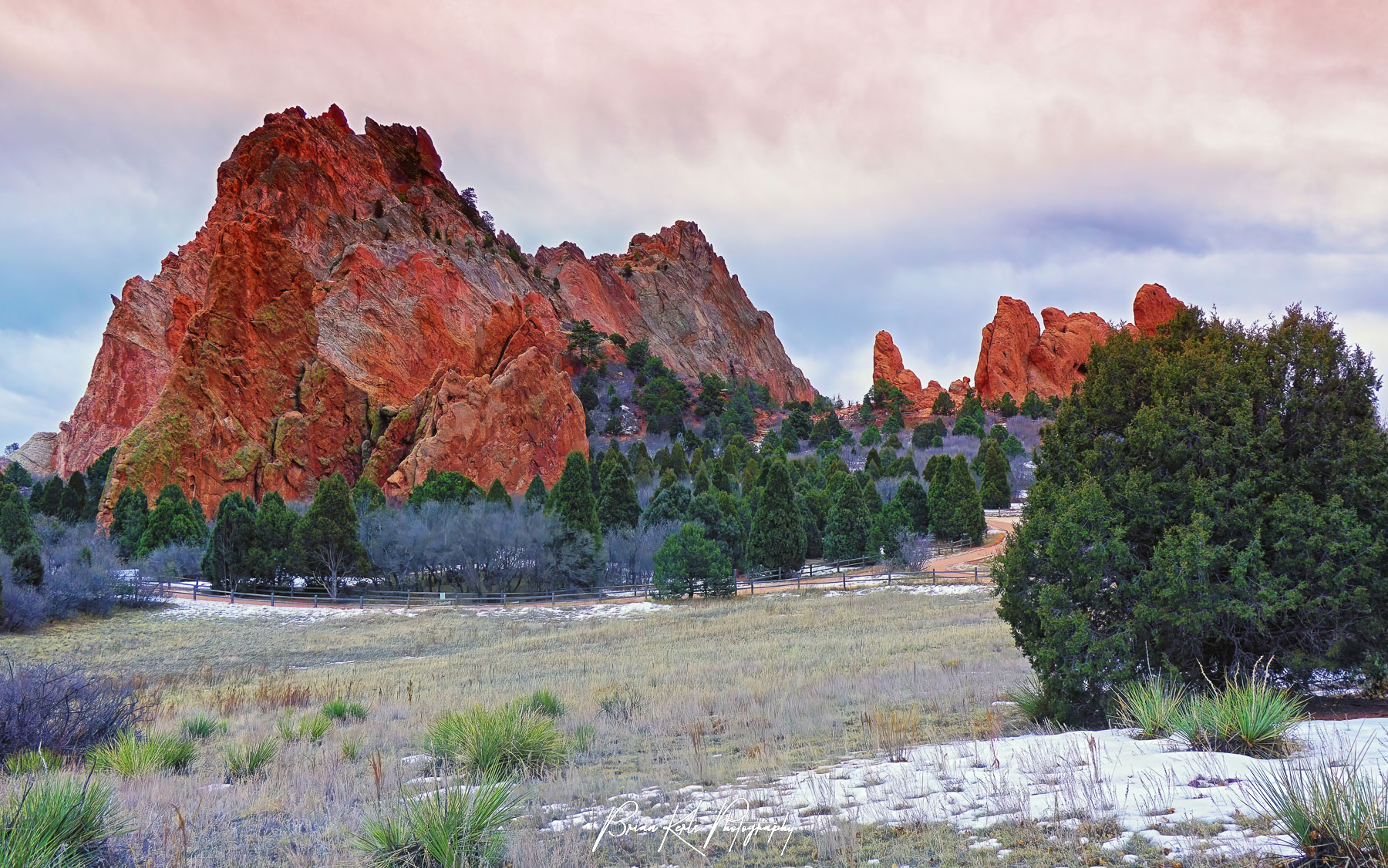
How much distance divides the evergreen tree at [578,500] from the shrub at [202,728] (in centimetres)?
3077

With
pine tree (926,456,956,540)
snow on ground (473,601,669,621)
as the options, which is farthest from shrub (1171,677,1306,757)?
pine tree (926,456,956,540)

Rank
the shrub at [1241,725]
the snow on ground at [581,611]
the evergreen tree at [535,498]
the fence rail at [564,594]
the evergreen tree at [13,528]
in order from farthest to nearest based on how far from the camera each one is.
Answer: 1. the evergreen tree at [535,498]
2. the fence rail at [564,594]
3. the evergreen tree at [13,528]
4. the snow on ground at [581,611]
5. the shrub at [1241,725]

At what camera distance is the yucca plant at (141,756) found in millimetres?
7961

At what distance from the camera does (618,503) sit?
1913 inches

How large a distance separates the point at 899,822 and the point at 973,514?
148ft

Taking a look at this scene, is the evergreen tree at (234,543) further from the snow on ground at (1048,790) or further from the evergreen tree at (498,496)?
the snow on ground at (1048,790)

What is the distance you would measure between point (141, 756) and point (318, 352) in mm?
75297

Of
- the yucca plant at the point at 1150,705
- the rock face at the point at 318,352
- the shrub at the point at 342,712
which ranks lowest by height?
the shrub at the point at 342,712

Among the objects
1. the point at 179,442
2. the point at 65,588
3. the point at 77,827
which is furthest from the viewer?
the point at 179,442

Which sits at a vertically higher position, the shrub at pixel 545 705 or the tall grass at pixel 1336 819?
the tall grass at pixel 1336 819

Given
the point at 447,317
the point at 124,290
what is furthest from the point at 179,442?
the point at 124,290

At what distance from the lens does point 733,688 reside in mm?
11867

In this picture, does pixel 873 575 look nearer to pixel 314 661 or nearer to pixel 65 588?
pixel 314 661

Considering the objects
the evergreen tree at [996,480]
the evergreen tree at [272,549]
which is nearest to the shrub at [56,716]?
the evergreen tree at [272,549]
